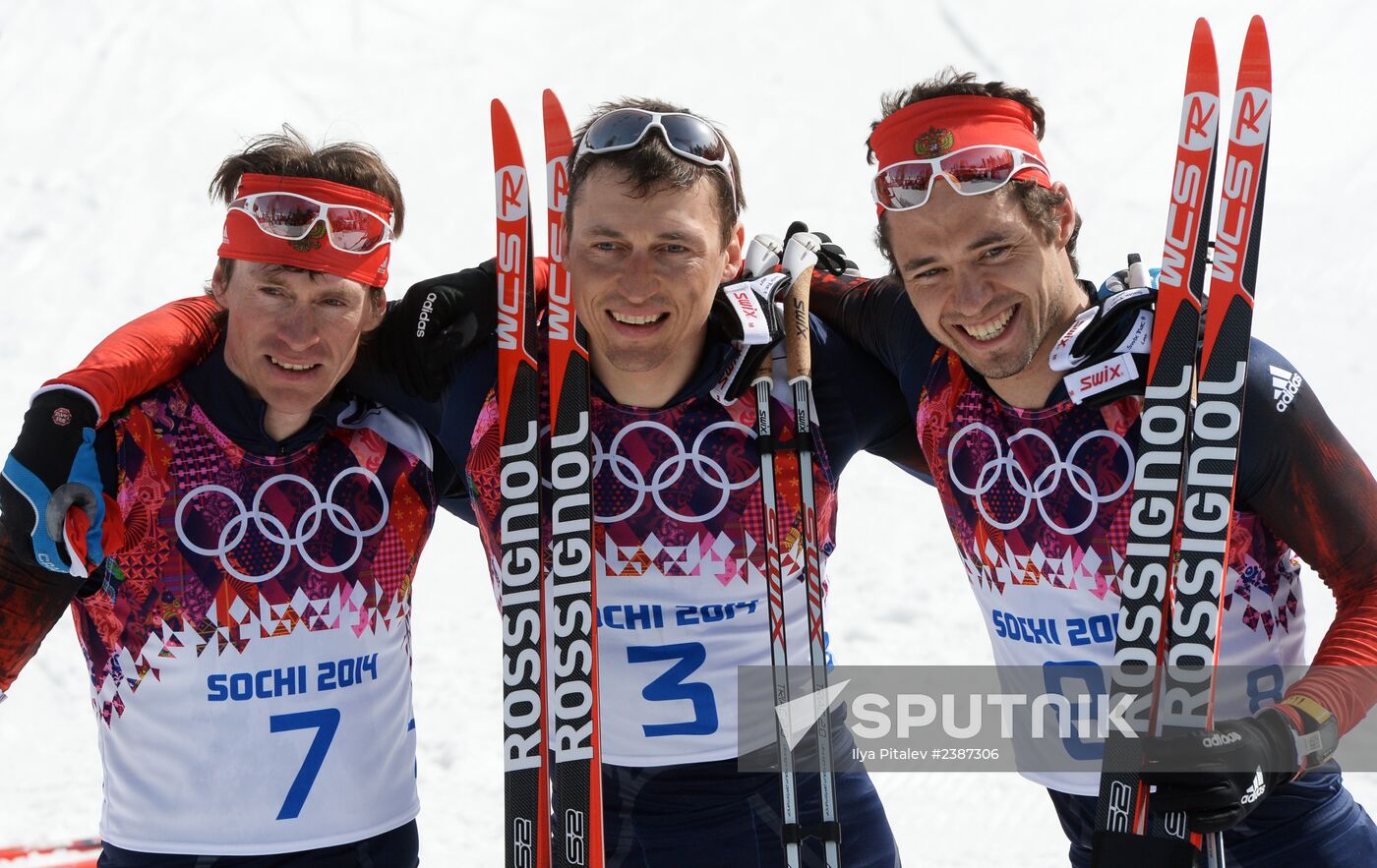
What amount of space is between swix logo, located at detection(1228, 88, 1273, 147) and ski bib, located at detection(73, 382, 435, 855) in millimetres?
2287

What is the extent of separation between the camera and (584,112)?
41.5 ft

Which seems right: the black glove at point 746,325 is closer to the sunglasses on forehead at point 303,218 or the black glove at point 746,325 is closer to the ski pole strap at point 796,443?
the ski pole strap at point 796,443

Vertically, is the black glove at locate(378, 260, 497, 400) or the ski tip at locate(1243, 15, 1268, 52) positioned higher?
the ski tip at locate(1243, 15, 1268, 52)

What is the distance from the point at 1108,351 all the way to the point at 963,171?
54 cm

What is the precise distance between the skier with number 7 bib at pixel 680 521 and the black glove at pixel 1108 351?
687 millimetres

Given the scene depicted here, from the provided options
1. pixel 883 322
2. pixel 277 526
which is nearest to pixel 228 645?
pixel 277 526

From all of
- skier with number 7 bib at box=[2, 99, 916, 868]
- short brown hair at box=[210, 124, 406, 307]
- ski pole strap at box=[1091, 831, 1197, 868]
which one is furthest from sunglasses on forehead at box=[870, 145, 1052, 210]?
ski pole strap at box=[1091, 831, 1197, 868]

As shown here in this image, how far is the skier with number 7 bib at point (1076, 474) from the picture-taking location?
2961 millimetres

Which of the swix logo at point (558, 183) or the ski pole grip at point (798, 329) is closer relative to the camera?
the ski pole grip at point (798, 329)

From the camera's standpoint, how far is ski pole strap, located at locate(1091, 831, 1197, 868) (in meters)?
2.98

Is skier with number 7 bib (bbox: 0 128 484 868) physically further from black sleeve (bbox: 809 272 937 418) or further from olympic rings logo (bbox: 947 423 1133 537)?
olympic rings logo (bbox: 947 423 1133 537)

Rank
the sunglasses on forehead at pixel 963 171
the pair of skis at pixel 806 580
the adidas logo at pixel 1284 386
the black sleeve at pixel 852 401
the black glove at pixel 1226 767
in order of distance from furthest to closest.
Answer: the black sleeve at pixel 852 401 < the pair of skis at pixel 806 580 < the sunglasses on forehead at pixel 963 171 < the adidas logo at pixel 1284 386 < the black glove at pixel 1226 767

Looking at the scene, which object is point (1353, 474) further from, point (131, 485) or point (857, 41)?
point (857, 41)

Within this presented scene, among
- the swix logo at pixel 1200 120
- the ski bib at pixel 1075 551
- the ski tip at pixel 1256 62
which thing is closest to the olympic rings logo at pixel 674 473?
the ski bib at pixel 1075 551
